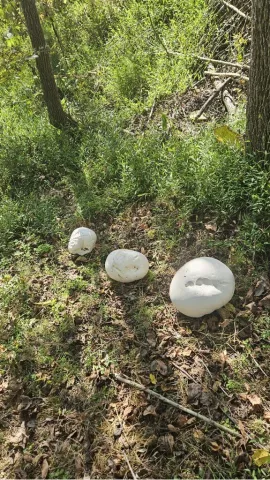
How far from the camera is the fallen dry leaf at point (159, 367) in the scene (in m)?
2.55

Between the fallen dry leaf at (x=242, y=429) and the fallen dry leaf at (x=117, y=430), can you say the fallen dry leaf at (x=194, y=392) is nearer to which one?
the fallen dry leaf at (x=242, y=429)

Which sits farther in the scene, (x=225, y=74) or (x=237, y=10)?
(x=237, y=10)

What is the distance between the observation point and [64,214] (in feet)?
13.2

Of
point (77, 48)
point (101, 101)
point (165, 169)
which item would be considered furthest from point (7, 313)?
point (77, 48)

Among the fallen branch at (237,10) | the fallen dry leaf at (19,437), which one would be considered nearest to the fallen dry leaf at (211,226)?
the fallen dry leaf at (19,437)

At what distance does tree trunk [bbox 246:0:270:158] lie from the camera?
2.68 metres

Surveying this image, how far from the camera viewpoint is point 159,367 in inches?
102

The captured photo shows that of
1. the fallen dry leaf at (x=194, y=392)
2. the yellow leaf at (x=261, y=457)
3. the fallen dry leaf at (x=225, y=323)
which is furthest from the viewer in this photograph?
the fallen dry leaf at (x=225, y=323)

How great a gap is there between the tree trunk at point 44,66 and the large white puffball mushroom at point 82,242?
2.21m

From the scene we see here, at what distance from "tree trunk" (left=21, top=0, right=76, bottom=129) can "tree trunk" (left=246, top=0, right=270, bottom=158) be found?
2.57 metres

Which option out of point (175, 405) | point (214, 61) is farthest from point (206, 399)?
point (214, 61)

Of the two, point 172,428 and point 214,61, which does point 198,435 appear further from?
point 214,61

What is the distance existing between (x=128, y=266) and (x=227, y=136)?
5.58 feet

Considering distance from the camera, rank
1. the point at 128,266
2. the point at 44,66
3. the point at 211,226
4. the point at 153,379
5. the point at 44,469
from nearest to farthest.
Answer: the point at 44,469, the point at 153,379, the point at 128,266, the point at 211,226, the point at 44,66
